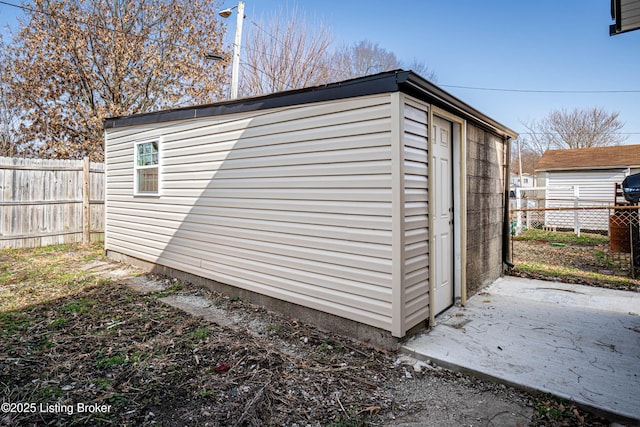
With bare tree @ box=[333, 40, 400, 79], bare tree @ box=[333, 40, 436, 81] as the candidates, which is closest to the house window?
bare tree @ box=[333, 40, 436, 81]

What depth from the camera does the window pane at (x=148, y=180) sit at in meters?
5.98

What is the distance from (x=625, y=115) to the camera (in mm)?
22766

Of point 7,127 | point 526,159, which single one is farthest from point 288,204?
point 526,159

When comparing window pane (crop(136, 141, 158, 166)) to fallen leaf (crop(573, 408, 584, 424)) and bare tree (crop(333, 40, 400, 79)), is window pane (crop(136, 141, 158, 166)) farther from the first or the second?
bare tree (crop(333, 40, 400, 79))

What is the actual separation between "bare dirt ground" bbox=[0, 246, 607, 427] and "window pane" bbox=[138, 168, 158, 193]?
7.39ft

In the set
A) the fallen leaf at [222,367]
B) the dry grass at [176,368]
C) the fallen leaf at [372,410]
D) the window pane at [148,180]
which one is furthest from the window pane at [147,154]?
the fallen leaf at [372,410]

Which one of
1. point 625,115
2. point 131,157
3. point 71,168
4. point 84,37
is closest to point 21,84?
point 84,37

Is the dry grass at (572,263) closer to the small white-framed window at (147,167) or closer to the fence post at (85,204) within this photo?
the small white-framed window at (147,167)

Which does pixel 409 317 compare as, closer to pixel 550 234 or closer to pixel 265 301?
pixel 265 301

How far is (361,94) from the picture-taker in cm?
320

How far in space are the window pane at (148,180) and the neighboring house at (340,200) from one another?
188 millimetres

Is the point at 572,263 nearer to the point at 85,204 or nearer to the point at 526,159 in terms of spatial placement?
the point at 85,204

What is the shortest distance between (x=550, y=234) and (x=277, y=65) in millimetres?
10115

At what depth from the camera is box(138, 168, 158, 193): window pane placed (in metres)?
Answer: 5.98
